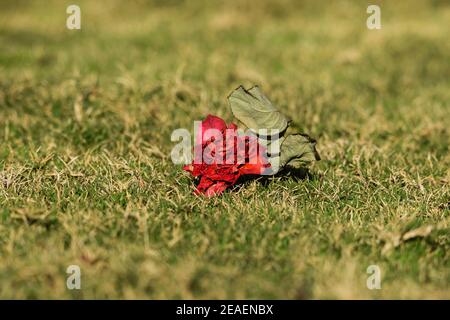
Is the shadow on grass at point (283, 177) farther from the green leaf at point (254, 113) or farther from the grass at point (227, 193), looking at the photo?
the green leaf at point (254, 113)

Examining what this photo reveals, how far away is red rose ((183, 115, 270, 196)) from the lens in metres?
3.66

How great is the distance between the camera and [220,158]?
144 inches

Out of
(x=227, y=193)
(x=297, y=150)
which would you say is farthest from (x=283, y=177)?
(x=227, y=193)

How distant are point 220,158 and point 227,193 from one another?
0.65 ft

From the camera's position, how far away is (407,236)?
3.25 m

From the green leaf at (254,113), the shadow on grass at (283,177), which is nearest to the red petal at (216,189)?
A: the shadow on grass at (283,177)

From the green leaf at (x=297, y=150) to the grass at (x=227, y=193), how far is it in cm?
15

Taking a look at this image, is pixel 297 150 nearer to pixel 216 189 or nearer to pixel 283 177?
pixel 283 177

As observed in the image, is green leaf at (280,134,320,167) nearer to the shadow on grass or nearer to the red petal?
the shadow on grass

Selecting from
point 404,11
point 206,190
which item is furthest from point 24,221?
point 404,11

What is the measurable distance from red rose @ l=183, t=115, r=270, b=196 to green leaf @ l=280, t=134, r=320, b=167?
177mm

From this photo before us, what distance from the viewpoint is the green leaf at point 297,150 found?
12.6 feet

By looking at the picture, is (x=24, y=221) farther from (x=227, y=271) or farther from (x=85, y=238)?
(x=227, y=271)
